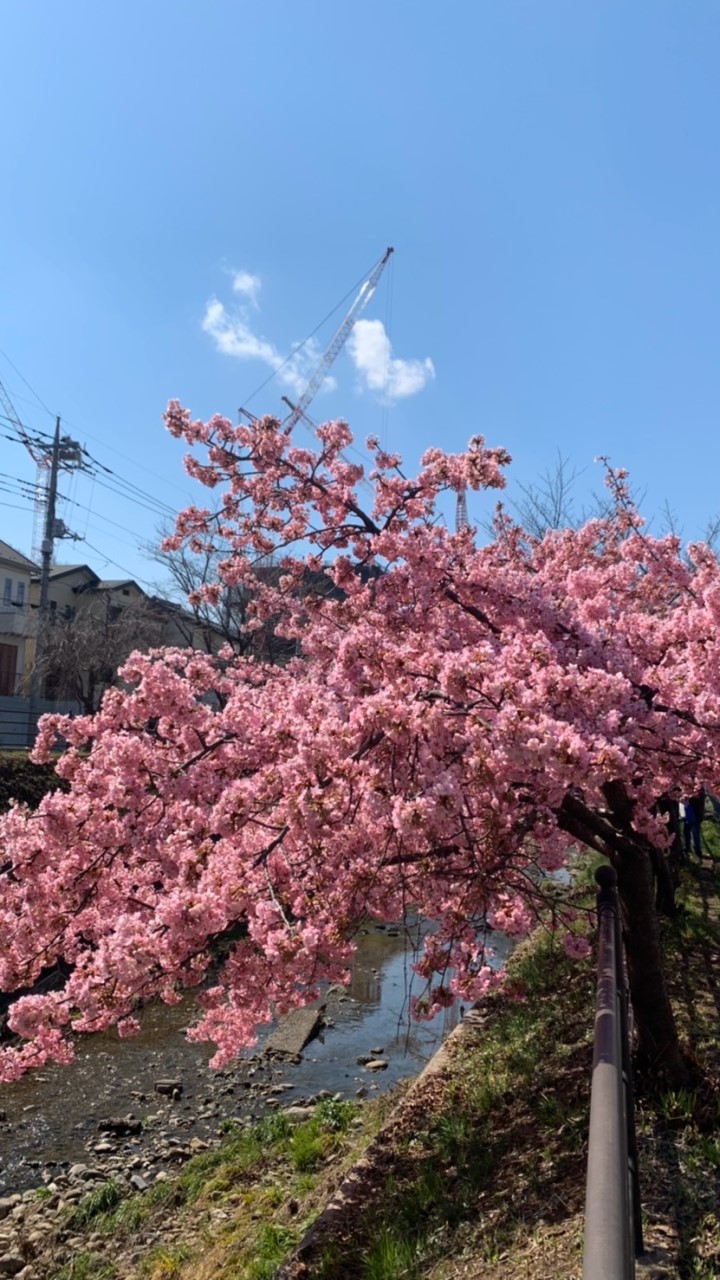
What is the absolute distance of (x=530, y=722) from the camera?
332 centimetres

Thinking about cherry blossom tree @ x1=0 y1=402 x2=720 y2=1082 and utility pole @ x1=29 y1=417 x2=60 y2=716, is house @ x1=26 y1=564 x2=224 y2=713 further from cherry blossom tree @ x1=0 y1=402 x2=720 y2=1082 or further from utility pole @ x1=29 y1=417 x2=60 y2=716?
cherry blossom tree @ x1=0 y1=402 x2=720 y2=1082

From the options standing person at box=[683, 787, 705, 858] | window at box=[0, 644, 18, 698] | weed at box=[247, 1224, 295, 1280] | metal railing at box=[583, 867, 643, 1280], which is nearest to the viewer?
metal railing at box=[583, 867, 643, 1280]

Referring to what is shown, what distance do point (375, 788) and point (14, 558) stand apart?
4371 centimetres

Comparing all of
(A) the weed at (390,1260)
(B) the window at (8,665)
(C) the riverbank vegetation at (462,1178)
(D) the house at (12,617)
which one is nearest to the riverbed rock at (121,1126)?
(C) the riverbank vegetation at (462,1178)

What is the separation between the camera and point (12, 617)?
41.0 meters

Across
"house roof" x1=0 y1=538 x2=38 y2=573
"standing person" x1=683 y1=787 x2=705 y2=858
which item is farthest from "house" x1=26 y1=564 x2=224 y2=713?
"standing person" x1=683 y1=787 x2=705 y2=858

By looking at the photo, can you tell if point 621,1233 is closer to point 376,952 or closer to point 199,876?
point 199,876

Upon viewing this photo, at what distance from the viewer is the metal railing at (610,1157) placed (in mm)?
1327

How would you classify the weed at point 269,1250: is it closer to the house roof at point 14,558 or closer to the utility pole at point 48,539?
the utility pole at point 48,539

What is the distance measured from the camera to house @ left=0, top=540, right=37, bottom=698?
41062 mm

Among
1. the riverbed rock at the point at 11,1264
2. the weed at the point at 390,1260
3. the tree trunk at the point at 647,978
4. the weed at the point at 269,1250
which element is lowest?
the riverbed rock at the point at 11,1264

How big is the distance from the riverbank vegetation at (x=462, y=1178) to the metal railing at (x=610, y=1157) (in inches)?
44.6

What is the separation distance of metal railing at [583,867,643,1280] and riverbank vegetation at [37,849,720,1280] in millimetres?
1133

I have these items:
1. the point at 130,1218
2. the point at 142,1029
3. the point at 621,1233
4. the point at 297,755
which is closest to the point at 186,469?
the point at 297,755
